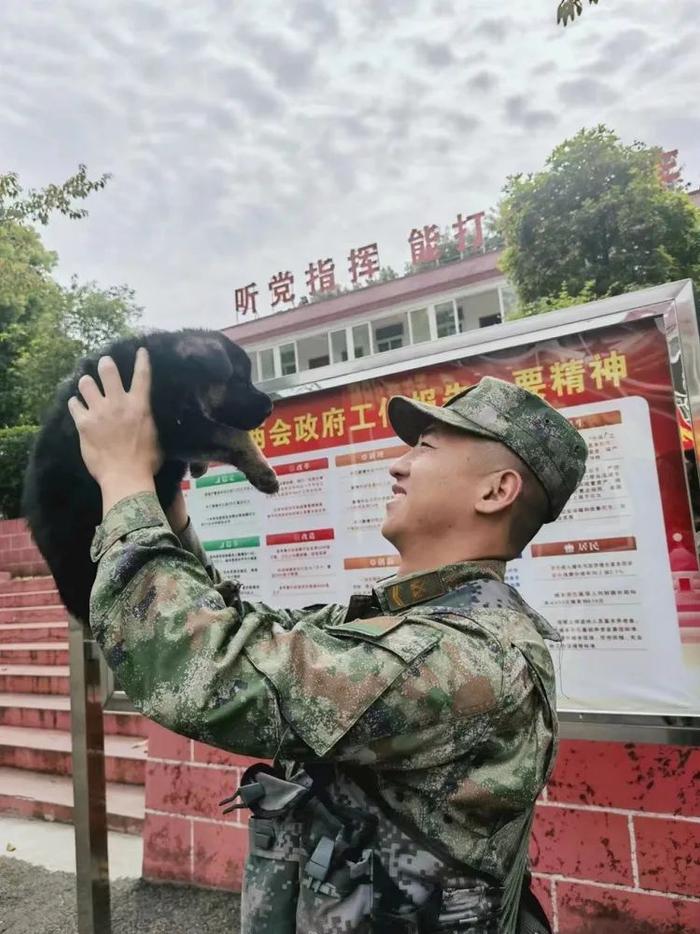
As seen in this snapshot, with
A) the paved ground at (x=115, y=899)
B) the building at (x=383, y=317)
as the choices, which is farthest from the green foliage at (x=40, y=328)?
the paved ground at (x=115, y=899)

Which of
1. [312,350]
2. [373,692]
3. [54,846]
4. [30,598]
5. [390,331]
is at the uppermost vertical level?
[390,331]

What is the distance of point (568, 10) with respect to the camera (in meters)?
2.28

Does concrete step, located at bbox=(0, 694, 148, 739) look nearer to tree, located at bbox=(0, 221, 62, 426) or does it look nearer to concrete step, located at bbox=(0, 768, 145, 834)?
concrete step, located at bbox=(0, 768, 145, 834)

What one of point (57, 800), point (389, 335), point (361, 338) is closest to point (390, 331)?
point (389, 335)

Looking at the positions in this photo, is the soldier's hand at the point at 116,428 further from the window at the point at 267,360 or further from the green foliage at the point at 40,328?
the window at the point at 267,360

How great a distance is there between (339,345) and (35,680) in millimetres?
16803

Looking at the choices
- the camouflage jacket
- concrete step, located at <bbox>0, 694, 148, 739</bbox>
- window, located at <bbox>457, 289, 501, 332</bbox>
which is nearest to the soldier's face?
the camouflage jacket

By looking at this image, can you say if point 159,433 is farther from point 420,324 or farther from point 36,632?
point 420,324

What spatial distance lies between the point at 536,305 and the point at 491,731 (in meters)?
12.6

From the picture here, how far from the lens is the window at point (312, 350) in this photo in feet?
71.5

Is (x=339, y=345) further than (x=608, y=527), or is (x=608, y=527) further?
(x=339, y=345)

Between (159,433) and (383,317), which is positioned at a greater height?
(383,317)

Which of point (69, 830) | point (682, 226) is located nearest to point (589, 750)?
point (69, 830)

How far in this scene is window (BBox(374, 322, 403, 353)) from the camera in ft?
70.6
